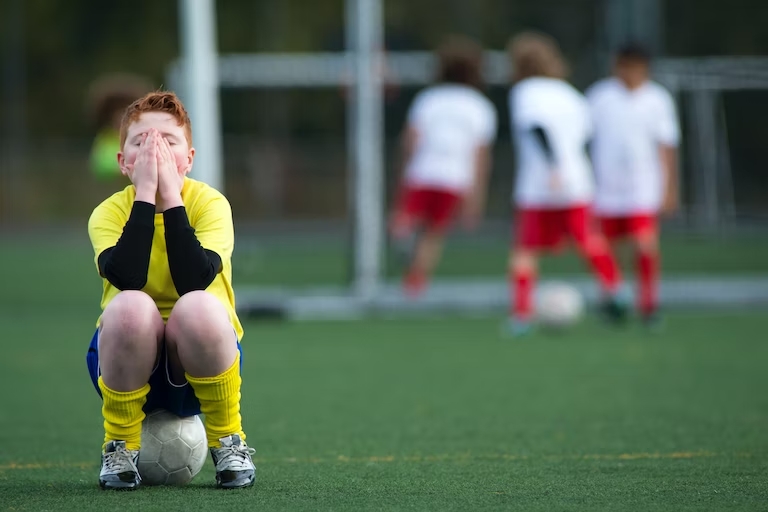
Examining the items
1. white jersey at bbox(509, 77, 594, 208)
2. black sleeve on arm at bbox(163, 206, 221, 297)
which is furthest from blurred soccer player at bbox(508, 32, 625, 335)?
black sleeve on arm at bbox(163, 206, 221, 297)

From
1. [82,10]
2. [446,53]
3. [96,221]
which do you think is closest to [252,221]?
[82,10]

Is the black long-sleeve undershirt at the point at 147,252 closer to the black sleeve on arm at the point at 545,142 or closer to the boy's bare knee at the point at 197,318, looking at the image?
the boy's bare knee at the point at 197,318

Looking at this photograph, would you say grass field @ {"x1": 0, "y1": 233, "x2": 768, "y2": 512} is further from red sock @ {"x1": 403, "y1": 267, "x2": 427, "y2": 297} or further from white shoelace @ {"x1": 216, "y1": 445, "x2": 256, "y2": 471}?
red sock @ {"x1": 403, "y1": 267, "x2": 427, "y2": 297}

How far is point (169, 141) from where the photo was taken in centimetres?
367

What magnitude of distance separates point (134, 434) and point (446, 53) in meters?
7.52

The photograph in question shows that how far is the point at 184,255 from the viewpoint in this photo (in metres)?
3.47

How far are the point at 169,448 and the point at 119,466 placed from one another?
0.16m

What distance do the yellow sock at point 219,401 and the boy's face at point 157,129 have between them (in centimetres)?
60

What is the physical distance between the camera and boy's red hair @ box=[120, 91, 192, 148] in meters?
3.69

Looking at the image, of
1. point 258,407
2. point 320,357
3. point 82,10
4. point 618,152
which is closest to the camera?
point 258,407

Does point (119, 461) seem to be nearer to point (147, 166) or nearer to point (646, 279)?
point (147, 166)

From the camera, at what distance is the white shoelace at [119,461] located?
361cm

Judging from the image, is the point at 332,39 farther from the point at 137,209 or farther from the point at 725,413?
the point at 137,209

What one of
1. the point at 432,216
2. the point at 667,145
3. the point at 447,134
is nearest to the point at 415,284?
the point at 432,216
